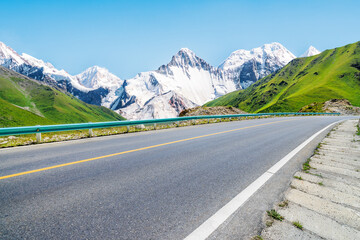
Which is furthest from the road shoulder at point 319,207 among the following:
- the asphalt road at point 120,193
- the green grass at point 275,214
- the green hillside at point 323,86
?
the green hillside at point 323,86

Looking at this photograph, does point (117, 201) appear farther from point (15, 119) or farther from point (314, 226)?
point (15, 119)

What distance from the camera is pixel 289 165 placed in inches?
206

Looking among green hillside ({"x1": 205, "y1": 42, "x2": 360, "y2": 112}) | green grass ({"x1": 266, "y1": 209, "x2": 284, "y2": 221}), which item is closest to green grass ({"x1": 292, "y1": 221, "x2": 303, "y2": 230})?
green grass ({"x1": 266, "y1": 209, "x2": 284, "y2": 221})

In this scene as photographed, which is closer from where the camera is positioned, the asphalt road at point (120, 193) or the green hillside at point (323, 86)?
the asphalt road at point (120, 193)

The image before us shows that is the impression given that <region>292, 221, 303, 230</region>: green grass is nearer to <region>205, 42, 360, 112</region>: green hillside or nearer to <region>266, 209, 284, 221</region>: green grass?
<region>266, 209, 284, 221</region>: green grass

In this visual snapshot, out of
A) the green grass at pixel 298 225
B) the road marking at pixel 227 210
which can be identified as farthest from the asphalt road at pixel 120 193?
the green grass at pixel 298 225

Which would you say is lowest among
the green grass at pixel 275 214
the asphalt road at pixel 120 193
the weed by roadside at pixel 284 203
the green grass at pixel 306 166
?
the green grass at pixel 306 166

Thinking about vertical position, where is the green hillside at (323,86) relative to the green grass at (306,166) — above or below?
above

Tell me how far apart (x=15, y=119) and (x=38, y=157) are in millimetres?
164812

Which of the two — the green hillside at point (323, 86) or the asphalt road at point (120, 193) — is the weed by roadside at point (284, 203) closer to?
the asphalt road at point (120, 193)

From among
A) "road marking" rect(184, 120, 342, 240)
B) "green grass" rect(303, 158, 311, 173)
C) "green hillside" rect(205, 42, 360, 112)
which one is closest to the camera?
"road marking" rect(184, 120, 342, 240)

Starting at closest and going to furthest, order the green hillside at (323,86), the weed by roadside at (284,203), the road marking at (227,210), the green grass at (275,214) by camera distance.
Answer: the road marking at (227,210) → the green grass at (275,214) → the weed by roadside at (284,203) → the green hillside at (323,86)

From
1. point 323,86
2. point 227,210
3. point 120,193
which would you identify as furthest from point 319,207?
point 323,86

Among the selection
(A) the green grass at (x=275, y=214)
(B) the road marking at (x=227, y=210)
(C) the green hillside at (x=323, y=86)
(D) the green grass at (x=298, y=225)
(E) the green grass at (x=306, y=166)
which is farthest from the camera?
(C) the green hillside at (x=323, y=86)
